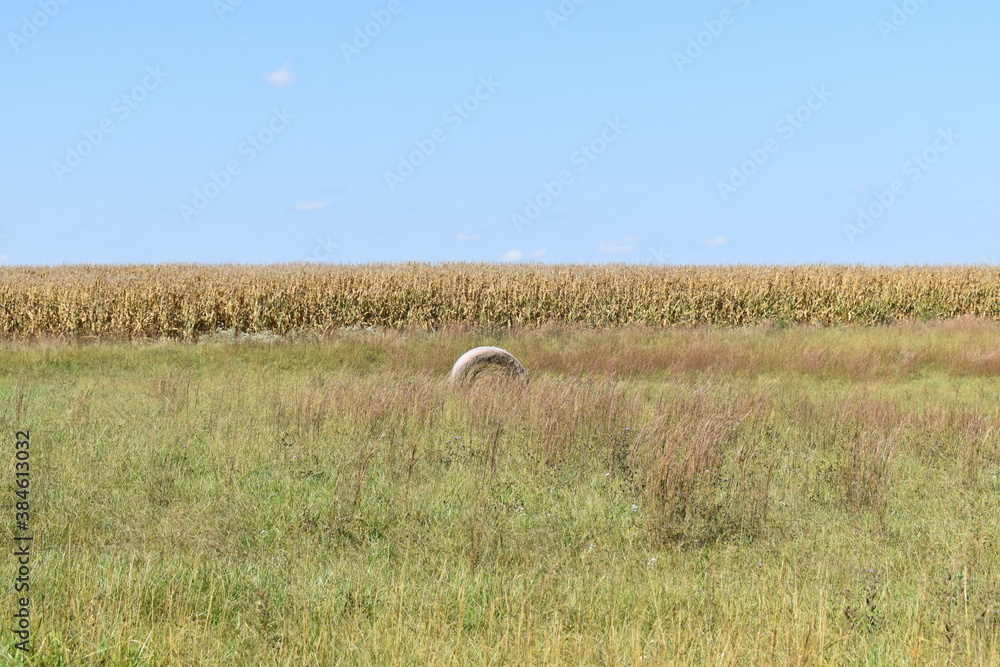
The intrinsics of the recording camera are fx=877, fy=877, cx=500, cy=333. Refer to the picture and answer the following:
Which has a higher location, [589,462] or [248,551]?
[589,462]

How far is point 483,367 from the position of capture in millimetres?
13227

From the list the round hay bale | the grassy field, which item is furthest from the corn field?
the grassy field

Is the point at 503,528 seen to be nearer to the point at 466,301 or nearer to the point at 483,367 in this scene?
the point at 483,367

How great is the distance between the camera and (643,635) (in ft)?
15.6

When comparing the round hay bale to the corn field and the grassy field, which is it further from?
the corn field

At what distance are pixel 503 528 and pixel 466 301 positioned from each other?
1903 centimetres

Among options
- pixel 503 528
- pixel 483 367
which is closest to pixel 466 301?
pixel 483 367

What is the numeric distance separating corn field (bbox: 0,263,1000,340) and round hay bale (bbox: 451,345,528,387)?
372 inches

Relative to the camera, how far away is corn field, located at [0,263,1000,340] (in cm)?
2341

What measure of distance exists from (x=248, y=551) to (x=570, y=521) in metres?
2.35

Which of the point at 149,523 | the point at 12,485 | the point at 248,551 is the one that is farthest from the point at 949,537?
the point at 12,485

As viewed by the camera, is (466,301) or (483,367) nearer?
(483,367)

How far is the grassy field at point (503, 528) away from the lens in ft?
14.9

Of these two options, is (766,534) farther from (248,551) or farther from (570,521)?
(248,551)
